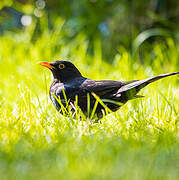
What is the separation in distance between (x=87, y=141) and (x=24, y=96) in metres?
1.04

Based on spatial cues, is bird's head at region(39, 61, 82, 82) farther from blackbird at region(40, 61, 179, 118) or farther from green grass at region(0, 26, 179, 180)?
Answer: green grass at region(0, 26, 179, 180)

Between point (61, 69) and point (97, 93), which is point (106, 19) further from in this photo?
point (97, 93)

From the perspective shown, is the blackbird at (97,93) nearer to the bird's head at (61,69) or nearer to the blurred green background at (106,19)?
the bird's head at (61,69)

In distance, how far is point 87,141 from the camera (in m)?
1.97

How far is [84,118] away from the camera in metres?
2.38

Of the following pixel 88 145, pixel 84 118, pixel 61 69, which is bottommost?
pixel 88 145

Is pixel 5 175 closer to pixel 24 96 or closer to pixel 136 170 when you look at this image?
pixel 136 170

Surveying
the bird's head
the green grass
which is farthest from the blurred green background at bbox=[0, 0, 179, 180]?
the bird's head

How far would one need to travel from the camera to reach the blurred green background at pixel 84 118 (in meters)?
1.58

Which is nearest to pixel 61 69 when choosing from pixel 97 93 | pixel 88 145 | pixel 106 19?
pixel 97 93

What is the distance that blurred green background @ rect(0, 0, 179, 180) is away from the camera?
1576mm

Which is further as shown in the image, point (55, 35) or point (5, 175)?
point (55, 35)

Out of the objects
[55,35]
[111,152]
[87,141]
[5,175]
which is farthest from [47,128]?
[55,35]

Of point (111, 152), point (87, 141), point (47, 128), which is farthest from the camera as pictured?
point (47, 128)
